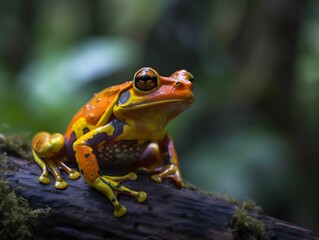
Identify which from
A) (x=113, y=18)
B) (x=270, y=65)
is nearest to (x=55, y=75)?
(x=270, y=65)

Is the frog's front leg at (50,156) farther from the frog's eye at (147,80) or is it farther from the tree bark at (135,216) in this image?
the frog's eye at (147,80)

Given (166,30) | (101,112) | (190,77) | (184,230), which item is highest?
(166,30)

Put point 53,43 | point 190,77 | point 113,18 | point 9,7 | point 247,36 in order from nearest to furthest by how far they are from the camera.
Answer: point 190,77 → point 247,36 → point 9,7 → point 113,18 → point 53,43

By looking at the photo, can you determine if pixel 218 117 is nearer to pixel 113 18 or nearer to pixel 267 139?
pixel 267 139

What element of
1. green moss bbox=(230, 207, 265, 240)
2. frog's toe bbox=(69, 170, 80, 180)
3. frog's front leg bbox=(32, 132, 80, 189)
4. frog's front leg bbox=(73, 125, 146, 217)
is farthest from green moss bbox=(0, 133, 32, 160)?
green moss bbox=(230, 207, 265, 240)

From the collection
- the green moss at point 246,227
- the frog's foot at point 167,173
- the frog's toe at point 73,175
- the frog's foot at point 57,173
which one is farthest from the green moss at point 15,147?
the green moss at point 246,227

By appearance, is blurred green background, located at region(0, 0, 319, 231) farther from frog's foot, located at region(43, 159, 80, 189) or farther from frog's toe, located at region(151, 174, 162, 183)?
frog's foot, located at region(43, 159, 80, 189)

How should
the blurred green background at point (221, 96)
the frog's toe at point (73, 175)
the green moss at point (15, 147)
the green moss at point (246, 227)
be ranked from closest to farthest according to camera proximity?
the green moss at point (246, 227), the frog's toe at point (73, 175), the green moss at point (15, 147), the blurred green background at point (221, 96)
